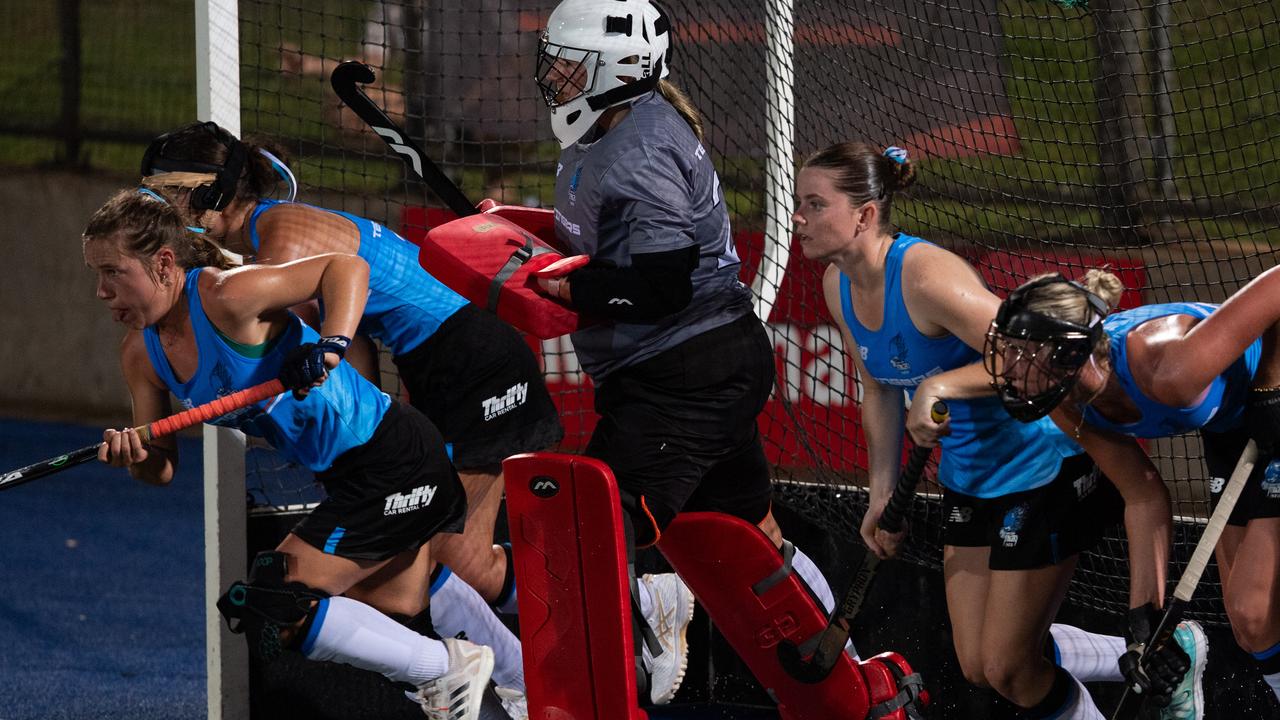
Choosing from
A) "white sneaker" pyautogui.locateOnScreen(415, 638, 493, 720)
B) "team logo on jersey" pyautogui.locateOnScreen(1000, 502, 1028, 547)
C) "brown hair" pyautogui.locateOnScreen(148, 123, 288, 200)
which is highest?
"brown hair" pyautogui.locateOnScreen(148, 123, 288, 200)

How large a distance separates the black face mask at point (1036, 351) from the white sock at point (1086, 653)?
1.00 m

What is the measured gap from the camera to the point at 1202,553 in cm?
268

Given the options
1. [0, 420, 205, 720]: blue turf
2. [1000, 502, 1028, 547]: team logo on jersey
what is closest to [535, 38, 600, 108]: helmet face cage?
[1000, 502, 1028, 547]: team logo on jersey

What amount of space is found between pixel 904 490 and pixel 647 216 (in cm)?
78

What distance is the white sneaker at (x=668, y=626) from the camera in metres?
3.77

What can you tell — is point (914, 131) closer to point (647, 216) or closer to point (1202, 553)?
point (647, 216)

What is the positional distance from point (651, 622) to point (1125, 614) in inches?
46.8

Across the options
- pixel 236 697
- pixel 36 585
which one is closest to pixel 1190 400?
pixel 236 697

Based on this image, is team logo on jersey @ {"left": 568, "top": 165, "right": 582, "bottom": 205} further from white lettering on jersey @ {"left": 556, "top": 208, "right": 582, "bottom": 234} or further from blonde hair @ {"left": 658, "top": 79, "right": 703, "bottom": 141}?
blonde hair @ {"left": 658, "top": 79, "right": 703, "bottom": 141}

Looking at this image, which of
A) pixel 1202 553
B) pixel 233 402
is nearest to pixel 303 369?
pixel 233 402

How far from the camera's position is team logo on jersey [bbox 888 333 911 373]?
3.05m

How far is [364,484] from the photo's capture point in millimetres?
3238

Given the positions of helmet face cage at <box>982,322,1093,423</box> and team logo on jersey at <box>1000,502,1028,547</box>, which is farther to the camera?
team logo on jersey at <box>1000,502,1028,547</box>

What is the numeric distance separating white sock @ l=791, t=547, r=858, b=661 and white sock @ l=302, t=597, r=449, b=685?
0.87m
